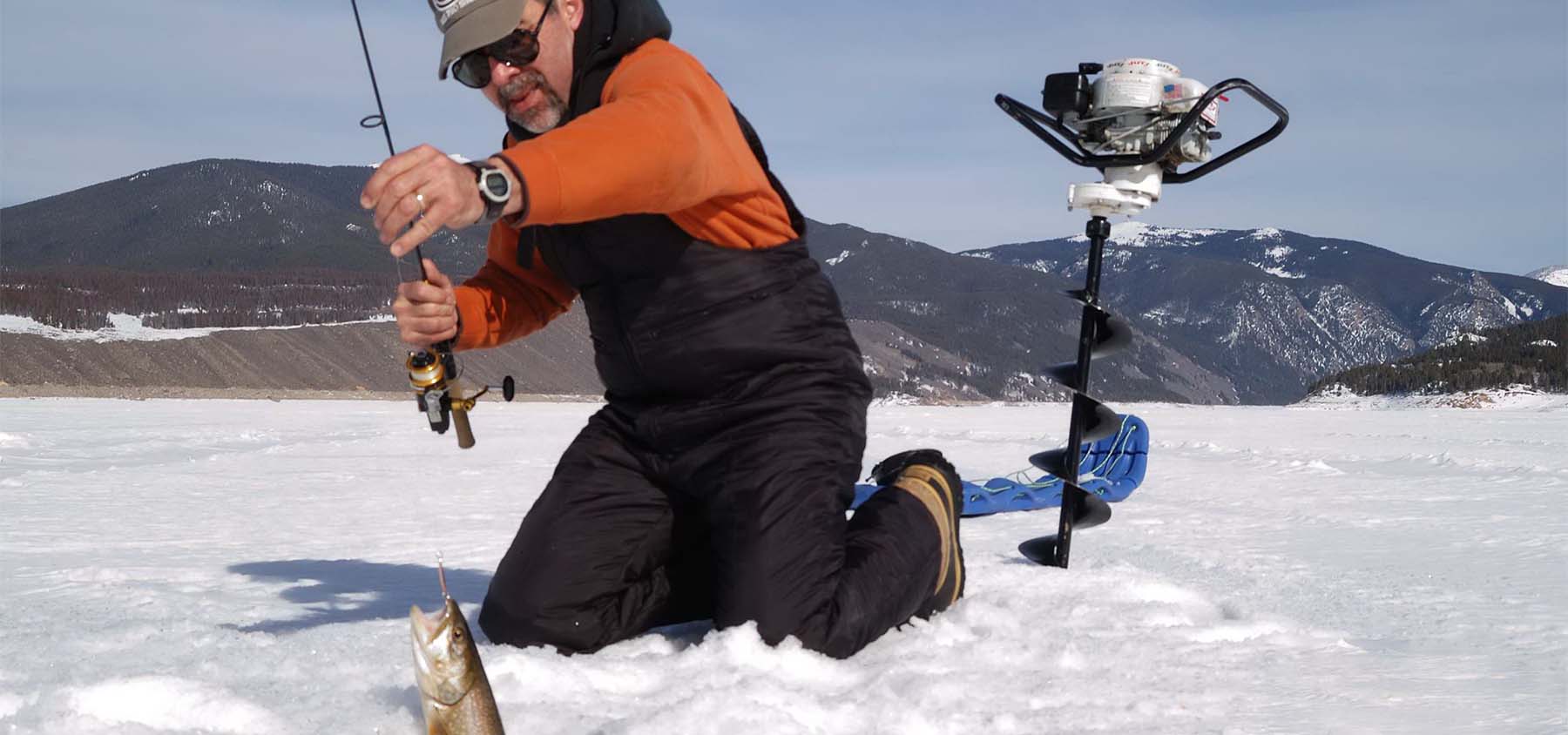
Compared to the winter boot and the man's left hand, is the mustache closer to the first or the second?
the man's left hand

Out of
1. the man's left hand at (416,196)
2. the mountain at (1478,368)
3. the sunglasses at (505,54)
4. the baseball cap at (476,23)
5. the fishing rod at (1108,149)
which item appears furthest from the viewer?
the mountain at (1478,368)

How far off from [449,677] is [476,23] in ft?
→ 5.04

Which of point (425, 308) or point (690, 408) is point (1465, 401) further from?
point (425, 308)

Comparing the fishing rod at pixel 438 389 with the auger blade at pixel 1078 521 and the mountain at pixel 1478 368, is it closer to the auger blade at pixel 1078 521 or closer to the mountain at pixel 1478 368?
the auger blade at pixel 1078 521

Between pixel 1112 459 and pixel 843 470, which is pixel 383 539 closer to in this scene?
pixel 843 470

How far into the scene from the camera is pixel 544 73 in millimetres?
2906

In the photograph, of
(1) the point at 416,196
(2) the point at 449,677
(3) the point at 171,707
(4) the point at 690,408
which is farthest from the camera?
(4) the point at 690,408

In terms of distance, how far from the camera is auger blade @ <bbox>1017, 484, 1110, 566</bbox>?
4.14 metres

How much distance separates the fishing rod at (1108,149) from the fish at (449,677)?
8.28 feet

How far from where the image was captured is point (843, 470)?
309 centimetres

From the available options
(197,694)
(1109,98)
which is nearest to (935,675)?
(197,694)

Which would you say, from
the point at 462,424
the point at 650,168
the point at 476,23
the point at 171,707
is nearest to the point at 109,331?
the point at 462,424

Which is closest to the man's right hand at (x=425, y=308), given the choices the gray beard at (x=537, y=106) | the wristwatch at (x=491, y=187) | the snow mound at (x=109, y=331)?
the gray beard at (x=537, y=106)

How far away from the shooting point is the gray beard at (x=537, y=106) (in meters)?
2.92
